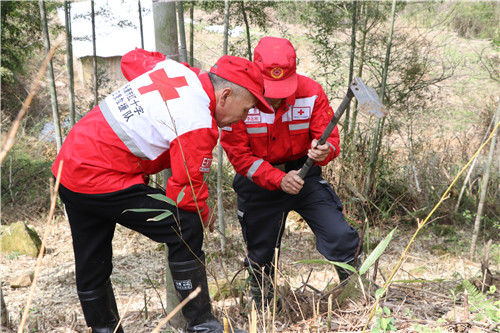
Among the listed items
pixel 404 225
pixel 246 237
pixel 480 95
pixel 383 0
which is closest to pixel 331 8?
pixel 383 0

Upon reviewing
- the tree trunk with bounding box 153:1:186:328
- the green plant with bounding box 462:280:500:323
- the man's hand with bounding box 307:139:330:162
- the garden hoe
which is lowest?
the green plant with bounding box 462:280:500:323

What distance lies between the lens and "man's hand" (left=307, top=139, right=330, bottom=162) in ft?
8.46

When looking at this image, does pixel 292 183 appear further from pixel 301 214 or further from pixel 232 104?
pixel 232 104

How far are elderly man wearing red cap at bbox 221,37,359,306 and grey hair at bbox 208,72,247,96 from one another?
42 centimetres

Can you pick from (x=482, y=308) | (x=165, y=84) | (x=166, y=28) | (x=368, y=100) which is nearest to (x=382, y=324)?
(x=482, y=308)

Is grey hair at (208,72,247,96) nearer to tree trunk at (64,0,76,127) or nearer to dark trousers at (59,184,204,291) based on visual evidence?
dark trousers at (59,184,204,291)

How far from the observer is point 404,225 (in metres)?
5.44

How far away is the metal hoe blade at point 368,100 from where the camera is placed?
6.30ft

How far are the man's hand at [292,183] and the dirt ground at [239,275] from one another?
0.52 m

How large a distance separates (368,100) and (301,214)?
1.22 meters

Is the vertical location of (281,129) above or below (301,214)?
above

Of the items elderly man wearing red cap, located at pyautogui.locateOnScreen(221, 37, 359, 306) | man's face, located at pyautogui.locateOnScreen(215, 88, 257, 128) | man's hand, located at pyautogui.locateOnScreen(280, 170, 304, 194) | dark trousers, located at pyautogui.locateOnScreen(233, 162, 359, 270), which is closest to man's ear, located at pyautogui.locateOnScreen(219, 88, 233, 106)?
man's face, located at pyautogui.locateOnScreen(215, 88, 257, 128)

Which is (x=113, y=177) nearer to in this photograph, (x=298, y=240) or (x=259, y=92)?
(x=259, y=92)

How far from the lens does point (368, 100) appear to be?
1.99 meters
